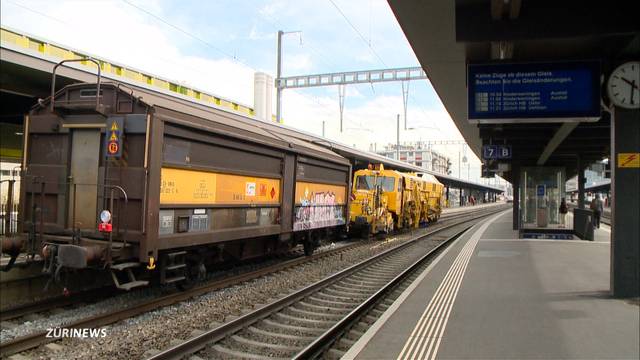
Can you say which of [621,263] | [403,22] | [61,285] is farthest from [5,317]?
[621,263]

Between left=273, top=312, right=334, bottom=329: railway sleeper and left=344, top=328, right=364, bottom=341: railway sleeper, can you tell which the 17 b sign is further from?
left=344, top=328, right=364, bottom=341: railway sleeper

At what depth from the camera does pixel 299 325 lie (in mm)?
6758

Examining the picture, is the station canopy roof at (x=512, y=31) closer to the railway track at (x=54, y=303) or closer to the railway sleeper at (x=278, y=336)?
the railway sleeper at (x=278, y=336)

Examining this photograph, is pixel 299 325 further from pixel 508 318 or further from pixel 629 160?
pixel 629 160

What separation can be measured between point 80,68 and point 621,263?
1243cm

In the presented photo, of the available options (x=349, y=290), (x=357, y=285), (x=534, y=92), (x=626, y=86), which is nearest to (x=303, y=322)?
(x=349, y=290)

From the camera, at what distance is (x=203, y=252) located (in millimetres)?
8305

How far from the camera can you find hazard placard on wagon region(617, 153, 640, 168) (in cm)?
683

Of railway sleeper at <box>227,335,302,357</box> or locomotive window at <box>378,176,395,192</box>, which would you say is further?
locomotive window at <box>378,176,395,192</box>

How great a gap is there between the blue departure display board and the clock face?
580 mm

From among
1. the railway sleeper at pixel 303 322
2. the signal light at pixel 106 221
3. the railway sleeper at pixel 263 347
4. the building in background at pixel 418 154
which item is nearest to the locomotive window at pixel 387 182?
the railway sleeper at pixel 303 322

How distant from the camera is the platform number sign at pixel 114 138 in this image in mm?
6793

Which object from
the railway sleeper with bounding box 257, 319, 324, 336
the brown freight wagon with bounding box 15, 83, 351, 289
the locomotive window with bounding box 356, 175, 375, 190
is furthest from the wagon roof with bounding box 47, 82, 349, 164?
the locomotive window with bounding box 356, 175, 375, 190

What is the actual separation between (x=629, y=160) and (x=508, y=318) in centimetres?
312
